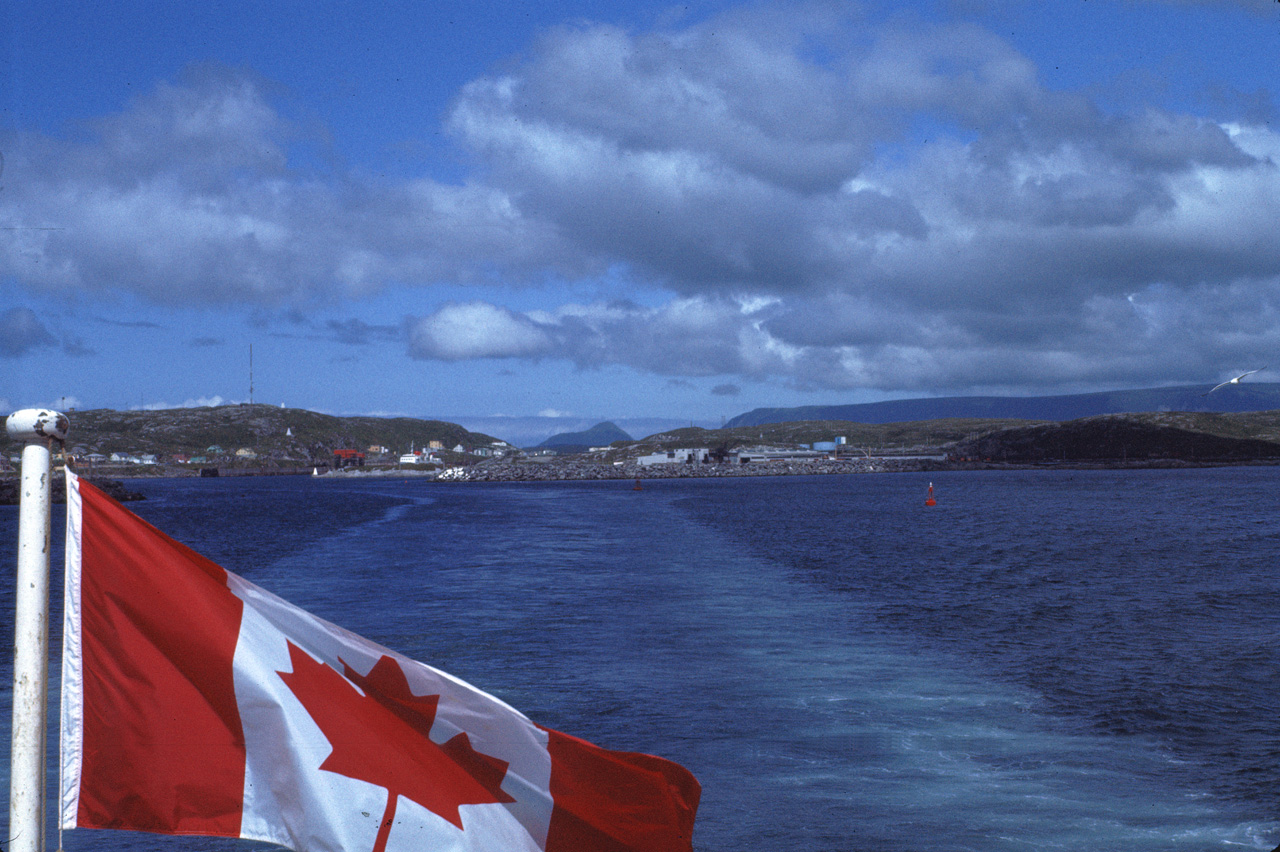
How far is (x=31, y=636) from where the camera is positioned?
466 cm

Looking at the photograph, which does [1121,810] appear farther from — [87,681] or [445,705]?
[87,681]

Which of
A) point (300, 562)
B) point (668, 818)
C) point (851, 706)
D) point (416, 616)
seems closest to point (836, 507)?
point (300, 562)

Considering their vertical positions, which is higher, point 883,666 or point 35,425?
point 35,425

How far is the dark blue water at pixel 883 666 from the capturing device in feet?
39.0

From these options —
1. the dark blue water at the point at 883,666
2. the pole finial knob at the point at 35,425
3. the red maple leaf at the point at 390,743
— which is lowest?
the dark blue water at the point at 883,666

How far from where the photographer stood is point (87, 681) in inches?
198

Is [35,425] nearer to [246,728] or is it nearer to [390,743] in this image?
[246,728]

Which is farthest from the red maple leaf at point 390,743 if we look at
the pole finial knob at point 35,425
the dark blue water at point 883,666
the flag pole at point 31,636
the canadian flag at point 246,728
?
the dark blue water at point 883,666

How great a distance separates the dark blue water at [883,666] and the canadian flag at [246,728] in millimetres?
6180

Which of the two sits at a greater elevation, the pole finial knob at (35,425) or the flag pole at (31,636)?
the pole finial knob at (35,425)

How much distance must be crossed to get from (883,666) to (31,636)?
18.4m

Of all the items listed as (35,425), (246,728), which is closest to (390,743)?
(246,728)

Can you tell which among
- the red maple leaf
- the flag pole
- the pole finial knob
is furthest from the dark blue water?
the pole finial knob

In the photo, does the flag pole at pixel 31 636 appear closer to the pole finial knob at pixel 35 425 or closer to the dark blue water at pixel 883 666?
the pole finial knob at pixel 35 425
